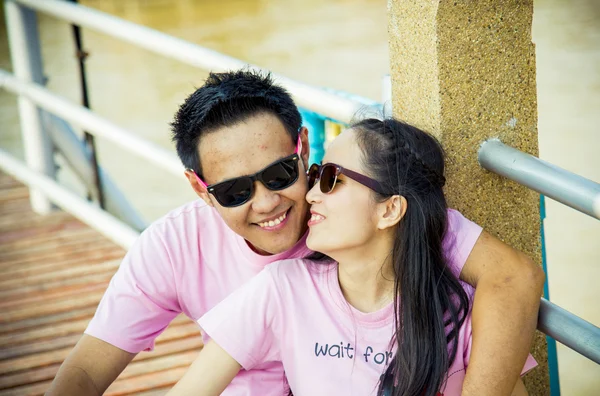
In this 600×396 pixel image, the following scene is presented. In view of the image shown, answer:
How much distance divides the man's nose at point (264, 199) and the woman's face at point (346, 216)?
0.16 m

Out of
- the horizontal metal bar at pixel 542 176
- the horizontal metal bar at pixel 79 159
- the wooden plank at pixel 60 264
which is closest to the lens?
the horizontal metal bar at pixel 542 176

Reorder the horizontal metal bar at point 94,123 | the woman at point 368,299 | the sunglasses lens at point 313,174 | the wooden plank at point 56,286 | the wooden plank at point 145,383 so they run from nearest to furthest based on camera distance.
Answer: the woman at point 368,299 → the sunglasses lens at point 313,174 → the wooden plank at point 145,383 → the horizontal metal bar at point 94,123 → the wooden plank at point 56,286

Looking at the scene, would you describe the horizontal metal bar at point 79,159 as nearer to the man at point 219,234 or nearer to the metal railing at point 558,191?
the man at point 219,234

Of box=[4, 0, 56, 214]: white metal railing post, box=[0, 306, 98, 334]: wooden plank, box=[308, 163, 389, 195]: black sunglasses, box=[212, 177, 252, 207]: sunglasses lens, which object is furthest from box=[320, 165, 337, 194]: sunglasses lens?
box=[4, 0, 56, 214]: white metal railing post

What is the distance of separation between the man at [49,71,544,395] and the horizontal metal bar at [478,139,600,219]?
6.5 inches

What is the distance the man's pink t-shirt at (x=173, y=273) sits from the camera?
82.7 inches

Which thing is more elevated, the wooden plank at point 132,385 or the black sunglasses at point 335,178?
the black sunglasses at point 335,178

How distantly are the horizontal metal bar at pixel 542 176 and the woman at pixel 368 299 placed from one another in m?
0.13

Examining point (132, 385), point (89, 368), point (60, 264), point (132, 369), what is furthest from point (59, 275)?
point (89, 368)

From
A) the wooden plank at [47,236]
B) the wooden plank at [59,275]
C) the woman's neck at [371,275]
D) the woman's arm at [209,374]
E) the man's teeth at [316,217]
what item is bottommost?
the wooden plank at [59,275]

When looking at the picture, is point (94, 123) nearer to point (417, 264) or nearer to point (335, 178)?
point (335, 178)

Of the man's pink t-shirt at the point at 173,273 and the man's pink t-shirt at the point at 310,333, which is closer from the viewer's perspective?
the man's pink t-shirt at the point at 310,333

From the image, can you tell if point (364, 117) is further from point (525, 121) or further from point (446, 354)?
point (446, 354)

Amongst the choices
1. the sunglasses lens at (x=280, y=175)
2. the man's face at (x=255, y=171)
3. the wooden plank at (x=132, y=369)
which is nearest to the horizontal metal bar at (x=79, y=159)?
the wooden plank at (x=132, y=369)
